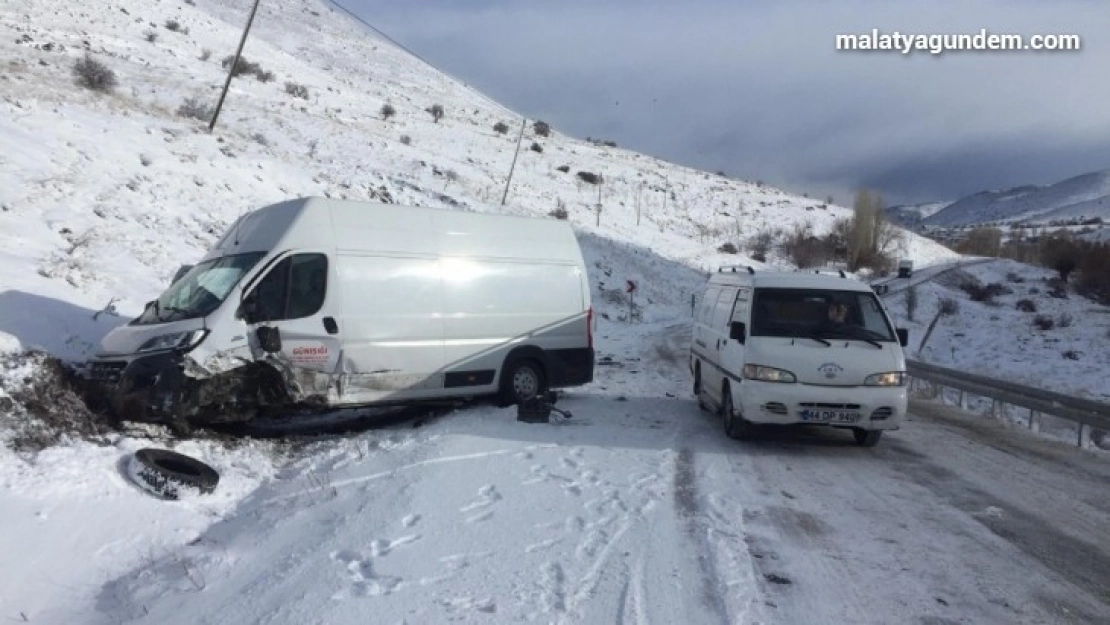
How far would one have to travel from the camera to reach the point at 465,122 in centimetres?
6266

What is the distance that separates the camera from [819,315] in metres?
10.0

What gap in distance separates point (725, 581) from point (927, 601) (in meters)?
1.20

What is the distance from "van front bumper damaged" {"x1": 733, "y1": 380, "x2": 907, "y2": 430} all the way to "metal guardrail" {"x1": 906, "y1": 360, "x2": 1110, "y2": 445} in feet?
13.2

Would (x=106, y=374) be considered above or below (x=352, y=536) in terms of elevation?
above

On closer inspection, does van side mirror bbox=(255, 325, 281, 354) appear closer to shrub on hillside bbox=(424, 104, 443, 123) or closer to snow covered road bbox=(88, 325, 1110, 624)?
snow covered road bbox=(88, 325, 1110, 624)

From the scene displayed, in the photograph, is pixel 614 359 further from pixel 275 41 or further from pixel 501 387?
pixel 275 41

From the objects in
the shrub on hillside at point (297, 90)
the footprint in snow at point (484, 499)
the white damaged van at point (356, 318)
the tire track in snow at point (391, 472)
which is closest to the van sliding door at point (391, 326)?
the white damaged van at point (356, 318)

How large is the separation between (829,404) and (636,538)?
4040mm

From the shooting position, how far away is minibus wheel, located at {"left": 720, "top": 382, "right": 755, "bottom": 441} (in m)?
9.72

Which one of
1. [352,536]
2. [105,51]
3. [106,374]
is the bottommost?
[352,536]

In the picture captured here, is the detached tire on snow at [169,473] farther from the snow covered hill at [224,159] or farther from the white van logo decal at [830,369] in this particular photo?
the white van logo decal at [830,369]

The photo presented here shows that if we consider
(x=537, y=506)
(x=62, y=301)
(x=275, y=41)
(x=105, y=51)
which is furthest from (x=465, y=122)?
(x=537, y=506)

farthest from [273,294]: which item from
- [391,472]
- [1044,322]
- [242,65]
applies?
[242,65]

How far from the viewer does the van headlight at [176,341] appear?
8055mm
